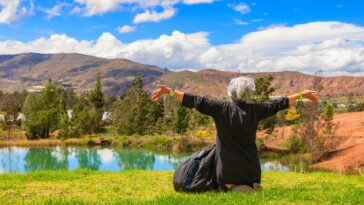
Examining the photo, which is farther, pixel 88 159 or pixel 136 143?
pixel 136 143

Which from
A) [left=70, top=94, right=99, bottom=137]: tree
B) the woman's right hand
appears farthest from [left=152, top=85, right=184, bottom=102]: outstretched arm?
[left=70, top=94, right=99, bottom=137]: tree

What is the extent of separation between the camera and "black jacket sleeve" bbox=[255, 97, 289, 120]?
7.17 metres

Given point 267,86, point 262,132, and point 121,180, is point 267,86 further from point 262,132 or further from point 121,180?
point 121,180

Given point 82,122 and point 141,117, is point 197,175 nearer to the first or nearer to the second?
point 82,122

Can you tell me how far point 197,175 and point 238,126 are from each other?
1.11 m

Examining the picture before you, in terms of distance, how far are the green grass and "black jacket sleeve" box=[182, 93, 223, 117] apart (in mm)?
1297

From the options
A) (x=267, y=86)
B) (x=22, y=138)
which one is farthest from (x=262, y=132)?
(x=22, y=138)

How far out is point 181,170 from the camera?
7.54 meters

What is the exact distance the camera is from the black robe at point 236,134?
6977 mm

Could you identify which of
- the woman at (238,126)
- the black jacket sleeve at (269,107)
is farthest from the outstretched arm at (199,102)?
the black jacket sleeve at (269,107)

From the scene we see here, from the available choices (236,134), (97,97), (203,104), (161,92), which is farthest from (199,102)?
(97,97)

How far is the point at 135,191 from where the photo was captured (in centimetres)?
795

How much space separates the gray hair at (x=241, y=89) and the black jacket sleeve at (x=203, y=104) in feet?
0.88

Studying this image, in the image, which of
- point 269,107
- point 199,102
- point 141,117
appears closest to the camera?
point 199,102
